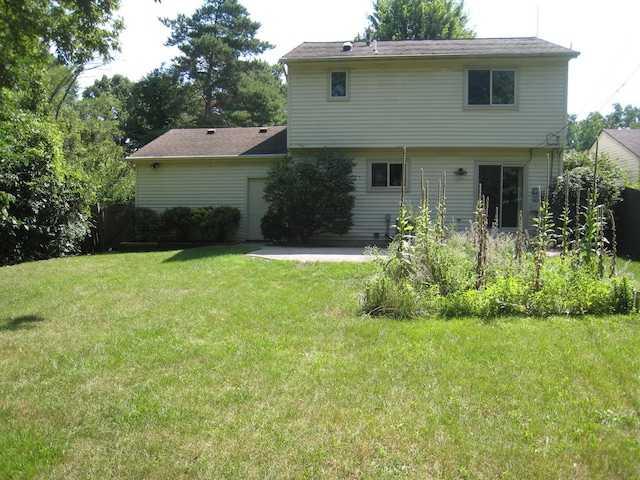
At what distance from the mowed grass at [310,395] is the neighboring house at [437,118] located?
9.08 m

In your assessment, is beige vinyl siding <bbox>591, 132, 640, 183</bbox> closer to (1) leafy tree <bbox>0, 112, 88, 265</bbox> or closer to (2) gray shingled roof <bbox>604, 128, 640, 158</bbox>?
(2) gray shingled roof <bbox>604, 128, 640, 158</bbox>

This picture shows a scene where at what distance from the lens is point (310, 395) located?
3.46 metres

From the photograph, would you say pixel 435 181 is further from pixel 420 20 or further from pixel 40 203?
pixel 420 20

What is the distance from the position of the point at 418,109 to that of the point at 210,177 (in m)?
6.99

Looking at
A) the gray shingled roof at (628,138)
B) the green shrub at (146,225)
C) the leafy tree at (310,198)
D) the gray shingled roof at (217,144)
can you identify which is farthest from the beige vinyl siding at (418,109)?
the gray shingled roof at (628,138)

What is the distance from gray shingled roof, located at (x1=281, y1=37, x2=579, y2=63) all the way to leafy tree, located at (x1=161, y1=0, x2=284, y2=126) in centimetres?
1538

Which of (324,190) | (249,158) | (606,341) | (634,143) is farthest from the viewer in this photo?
(634,143)

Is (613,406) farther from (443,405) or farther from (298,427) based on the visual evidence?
(298,427)

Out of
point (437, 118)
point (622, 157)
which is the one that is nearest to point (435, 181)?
point (437, 118)

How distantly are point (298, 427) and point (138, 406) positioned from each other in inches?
45.9

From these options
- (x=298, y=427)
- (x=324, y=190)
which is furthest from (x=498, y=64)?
(x=298, y=427)

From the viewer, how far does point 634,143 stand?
21734mm

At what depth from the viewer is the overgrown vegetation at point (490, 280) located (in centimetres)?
570

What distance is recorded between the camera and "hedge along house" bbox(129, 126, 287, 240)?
15.7m
